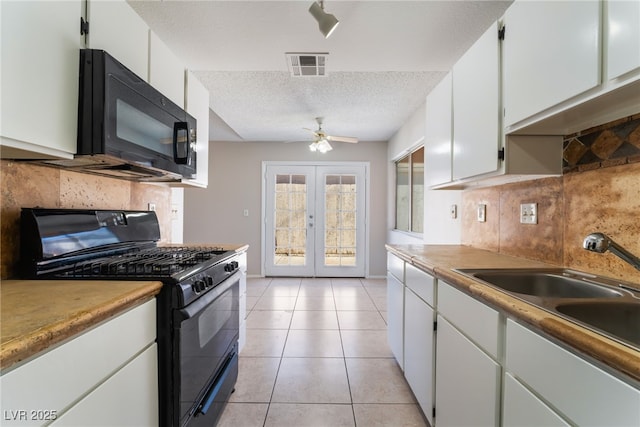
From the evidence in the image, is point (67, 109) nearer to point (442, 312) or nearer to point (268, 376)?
point (442, 312)

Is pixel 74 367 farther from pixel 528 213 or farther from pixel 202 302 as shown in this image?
pixel 528 213

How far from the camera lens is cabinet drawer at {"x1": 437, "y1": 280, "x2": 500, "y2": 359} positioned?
0.96m

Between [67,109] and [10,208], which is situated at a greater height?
[67,109]

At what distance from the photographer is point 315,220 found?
4.99 m

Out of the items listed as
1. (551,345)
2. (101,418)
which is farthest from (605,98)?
(101,418)

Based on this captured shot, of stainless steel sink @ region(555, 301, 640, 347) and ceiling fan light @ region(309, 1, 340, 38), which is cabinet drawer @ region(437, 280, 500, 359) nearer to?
stainless steel sink @ region(555, 301, 640, 347)

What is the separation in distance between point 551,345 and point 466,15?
67.2 inches

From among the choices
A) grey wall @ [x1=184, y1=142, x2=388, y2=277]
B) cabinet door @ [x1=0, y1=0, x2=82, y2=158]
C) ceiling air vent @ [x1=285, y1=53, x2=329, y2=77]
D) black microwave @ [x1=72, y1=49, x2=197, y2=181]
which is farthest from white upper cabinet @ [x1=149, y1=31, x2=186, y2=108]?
grey wall @ [x1=184, y1=142, x2=388, y2=277]

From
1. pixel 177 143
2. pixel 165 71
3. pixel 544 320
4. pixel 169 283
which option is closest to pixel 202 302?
pixel 169 283

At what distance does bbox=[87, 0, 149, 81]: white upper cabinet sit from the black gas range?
2.45ft

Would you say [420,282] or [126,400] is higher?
[420,282]

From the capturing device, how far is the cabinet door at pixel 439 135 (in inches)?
74.2

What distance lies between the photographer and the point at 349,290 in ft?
14.0

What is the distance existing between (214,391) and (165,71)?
1.80 m
